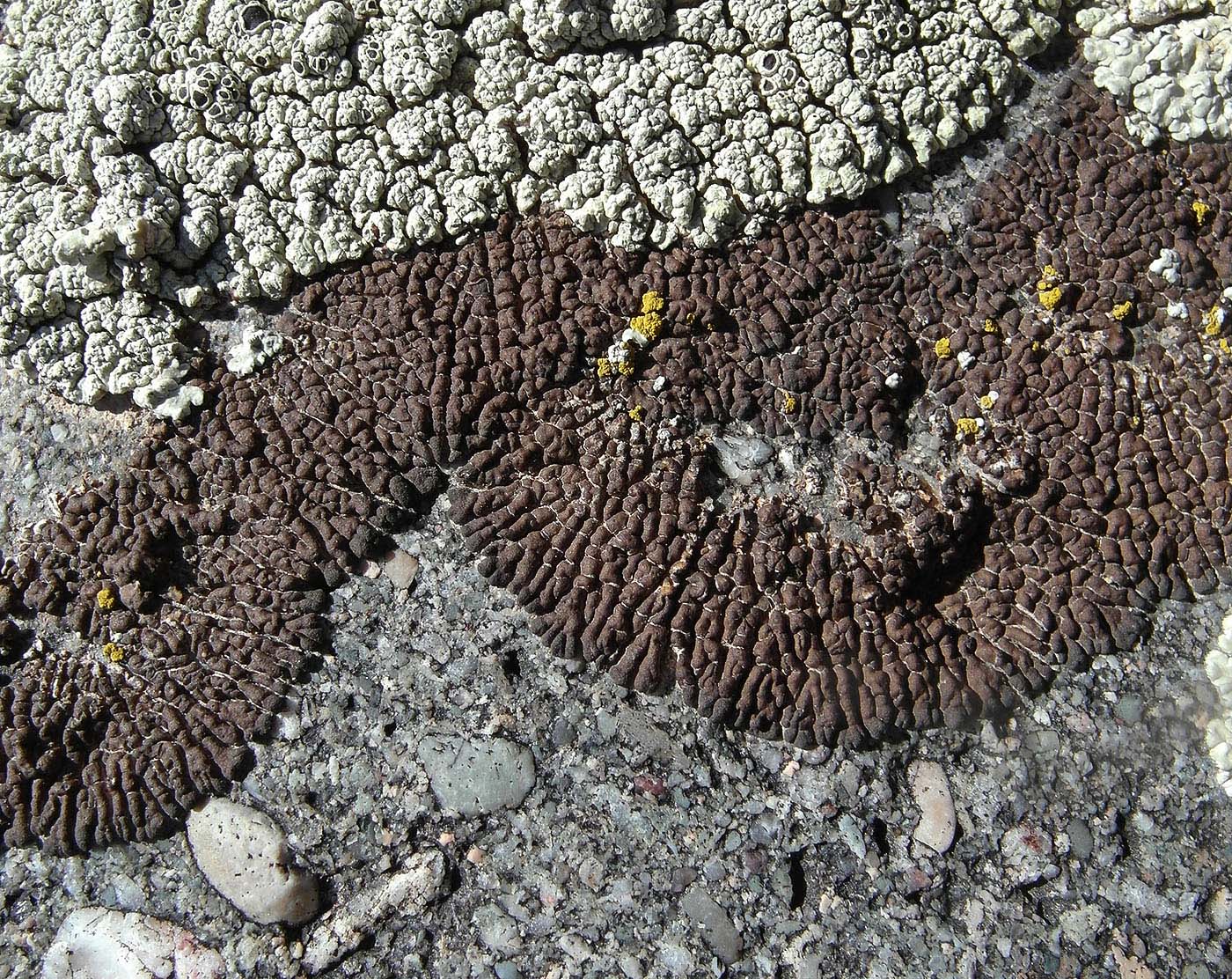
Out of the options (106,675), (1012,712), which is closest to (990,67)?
(1012,712)

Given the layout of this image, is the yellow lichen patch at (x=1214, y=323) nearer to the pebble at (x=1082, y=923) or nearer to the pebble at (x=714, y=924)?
the pebble at (x=1082, y=923)

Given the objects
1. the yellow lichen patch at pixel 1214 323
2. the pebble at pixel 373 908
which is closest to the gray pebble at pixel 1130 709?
the yellow lichen patch at pixel 1214 323

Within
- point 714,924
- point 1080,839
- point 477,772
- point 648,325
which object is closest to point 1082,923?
point 1080,839

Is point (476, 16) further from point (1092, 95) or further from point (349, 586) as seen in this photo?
point (1092, 95)

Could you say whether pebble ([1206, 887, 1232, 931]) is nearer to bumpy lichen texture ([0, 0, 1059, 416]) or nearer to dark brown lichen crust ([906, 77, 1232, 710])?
dark brown lichen crust ([906, 77, 1232, 710])

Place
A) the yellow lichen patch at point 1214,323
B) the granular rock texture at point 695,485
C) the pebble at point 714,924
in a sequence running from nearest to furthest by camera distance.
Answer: the pebble at point 714,924
the granular rock texture at point 695,485
the yellow lichen patch at point 1214,323
